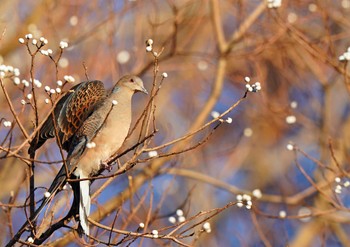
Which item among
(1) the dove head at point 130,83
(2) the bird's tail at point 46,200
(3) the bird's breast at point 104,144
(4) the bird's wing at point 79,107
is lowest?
(2) the bird's tail at point 46,200

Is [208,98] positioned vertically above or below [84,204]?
above

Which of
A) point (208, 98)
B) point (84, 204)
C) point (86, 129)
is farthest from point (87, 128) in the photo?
point (208, 98)

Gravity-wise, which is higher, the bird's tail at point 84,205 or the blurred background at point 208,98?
the blurred background at point 208,98

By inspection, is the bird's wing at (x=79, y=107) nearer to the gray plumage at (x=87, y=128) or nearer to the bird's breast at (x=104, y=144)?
the gray plumage at (x=87, y=128)

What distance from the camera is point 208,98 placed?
632 cm

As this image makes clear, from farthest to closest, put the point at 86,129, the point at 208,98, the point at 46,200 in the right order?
the point at 208,98
the point at 86,129
the point at 46,200

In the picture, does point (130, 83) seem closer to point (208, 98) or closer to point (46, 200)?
point (46, 200)

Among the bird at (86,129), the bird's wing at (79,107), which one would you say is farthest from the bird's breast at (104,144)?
the bird's wing at (79,107)

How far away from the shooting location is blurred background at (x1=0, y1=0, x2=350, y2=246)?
5188mm

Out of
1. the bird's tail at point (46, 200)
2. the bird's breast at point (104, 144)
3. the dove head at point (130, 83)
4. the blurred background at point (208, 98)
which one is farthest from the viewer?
the blurred background at point (208, 98)

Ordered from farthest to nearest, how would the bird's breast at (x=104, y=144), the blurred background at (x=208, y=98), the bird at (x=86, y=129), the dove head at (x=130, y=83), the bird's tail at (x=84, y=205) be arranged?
the blurred background at (x=208, y=98) → the dove head at (x=130, y=83) → the bird's breast at (x=104, y=144) → the bird at (x=86, y=129) → the bird's tail at (x=84, y=205)

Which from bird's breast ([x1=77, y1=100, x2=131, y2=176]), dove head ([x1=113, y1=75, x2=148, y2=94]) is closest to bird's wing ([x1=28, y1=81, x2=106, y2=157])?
bird's breast ([x1=77, y1=100, x2=131, y2=176])

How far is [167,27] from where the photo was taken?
8.09 meters

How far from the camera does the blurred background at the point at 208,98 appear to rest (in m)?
5.19
